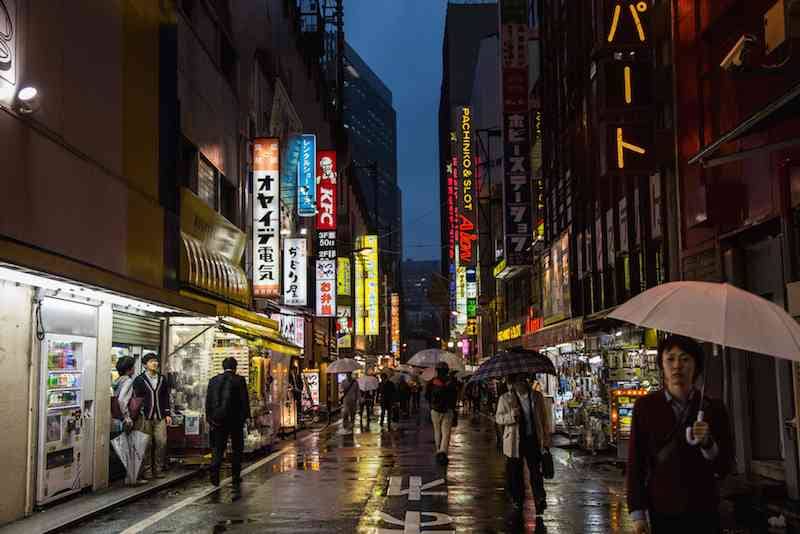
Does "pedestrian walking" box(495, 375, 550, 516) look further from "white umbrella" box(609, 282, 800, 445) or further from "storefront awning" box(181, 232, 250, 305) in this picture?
"storefront awning" box(181, 232, 250, 305)

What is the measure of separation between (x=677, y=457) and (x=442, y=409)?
1297 centimetres

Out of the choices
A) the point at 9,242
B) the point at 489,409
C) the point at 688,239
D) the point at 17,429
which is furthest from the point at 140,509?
the point at 489,409

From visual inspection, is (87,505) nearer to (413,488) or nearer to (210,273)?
(413,488)

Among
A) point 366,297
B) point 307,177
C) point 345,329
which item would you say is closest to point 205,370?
point 307,177

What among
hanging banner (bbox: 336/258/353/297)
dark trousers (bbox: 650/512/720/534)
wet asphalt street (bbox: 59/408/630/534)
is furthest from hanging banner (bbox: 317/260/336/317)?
dark trousers (bbox: 650/512/720/534)

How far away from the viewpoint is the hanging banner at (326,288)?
140 ft

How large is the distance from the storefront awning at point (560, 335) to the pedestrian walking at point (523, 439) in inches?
399

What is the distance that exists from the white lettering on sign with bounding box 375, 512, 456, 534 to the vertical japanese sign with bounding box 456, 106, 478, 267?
1998 inches

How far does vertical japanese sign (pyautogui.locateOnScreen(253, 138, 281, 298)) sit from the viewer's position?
2703 centimetres

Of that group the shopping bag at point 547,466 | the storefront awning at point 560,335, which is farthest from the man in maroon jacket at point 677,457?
the storefront awning at point 560,335

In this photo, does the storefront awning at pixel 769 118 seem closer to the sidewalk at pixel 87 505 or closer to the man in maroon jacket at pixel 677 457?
the man in maroon jacket at pixel 677 457

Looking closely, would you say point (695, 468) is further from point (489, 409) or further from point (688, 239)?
point (489, 409)

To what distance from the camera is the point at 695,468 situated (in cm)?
506

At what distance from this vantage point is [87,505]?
39.6ft
